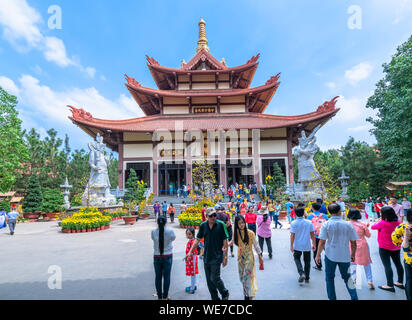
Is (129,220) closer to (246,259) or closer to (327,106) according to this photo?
(246,259)

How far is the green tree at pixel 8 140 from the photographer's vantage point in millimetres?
16922

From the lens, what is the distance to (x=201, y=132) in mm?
21422

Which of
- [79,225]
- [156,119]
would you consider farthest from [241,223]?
[156,119]

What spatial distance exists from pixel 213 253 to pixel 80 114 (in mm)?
20458

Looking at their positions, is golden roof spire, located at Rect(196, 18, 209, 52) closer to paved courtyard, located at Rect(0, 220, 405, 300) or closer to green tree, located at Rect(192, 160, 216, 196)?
green tree, located at Rect(192, 160, 216, 196)

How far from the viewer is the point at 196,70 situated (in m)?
24.7

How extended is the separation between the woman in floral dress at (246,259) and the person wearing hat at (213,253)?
0.87 feet

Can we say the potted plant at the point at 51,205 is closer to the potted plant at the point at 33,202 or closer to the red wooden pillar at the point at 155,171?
the potted plant at the point at 33,202

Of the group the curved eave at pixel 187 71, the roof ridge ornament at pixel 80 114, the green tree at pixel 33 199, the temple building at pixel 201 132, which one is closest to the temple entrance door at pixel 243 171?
the temple building at pixel 201 132

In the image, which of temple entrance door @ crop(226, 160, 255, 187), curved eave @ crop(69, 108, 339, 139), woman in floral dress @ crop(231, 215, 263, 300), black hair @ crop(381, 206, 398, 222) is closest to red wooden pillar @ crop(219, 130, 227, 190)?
temple entrance door @ crop(226, 160, 255, 187)

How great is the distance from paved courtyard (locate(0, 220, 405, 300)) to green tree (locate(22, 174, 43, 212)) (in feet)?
43.0

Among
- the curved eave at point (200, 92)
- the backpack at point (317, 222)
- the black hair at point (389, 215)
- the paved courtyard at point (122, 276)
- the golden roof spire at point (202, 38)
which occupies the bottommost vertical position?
the paved courtyard at point (122, 276)
